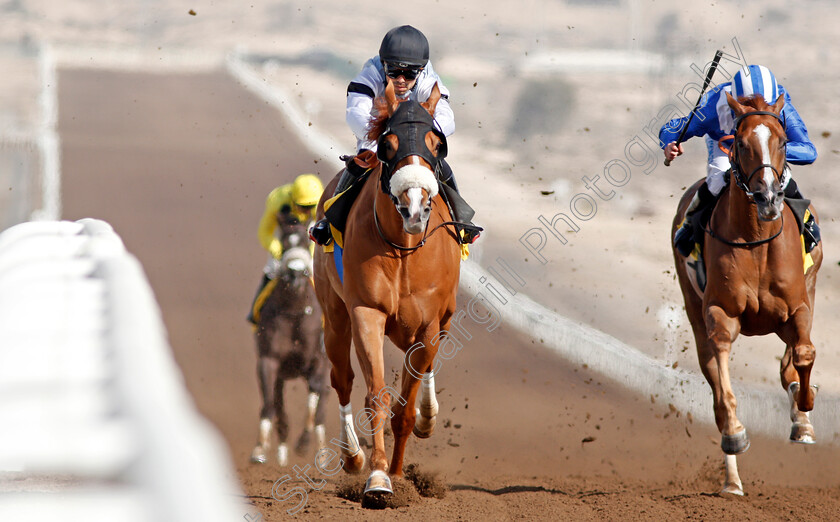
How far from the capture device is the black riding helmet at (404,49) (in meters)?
5.76

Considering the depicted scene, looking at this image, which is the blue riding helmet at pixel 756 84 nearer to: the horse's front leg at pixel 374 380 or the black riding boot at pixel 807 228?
the black riding boot at pixel 807 228

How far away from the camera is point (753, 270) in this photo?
5.82m

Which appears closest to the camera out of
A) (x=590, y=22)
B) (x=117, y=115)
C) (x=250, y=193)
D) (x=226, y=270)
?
(x=226, y=270)

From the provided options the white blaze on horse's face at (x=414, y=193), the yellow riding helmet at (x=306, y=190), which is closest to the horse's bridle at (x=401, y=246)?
the white blaze on horse's face at (x=414, y=193)

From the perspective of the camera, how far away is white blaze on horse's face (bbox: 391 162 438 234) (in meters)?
4.67

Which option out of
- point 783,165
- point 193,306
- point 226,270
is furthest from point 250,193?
point 783,165

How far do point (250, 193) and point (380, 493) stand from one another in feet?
56.0

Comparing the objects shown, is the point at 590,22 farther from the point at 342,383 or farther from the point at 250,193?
the point at 342,383

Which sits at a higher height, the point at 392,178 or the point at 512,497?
the point at 392,178

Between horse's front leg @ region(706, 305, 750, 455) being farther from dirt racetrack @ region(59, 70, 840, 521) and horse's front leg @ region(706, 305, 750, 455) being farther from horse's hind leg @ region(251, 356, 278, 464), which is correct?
horse's hind leg @ region(251, 356, 278, 464)

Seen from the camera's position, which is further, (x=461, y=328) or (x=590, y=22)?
(x=590, y=22)

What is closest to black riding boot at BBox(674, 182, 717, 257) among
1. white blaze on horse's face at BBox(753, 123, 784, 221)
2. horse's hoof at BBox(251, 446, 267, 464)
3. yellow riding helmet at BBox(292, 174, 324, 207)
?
white blaze on horse's face at BBox(753, 123, 784, 221)

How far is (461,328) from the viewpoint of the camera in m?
11.8

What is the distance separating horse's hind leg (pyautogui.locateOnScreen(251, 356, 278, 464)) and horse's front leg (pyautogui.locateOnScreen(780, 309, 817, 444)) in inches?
155
